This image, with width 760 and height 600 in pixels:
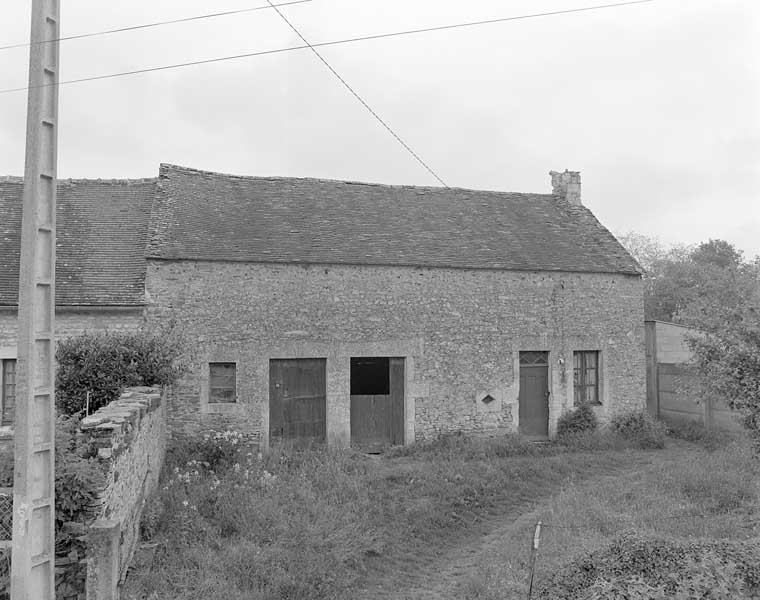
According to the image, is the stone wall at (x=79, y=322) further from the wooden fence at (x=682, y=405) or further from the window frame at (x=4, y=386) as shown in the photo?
the wooden fence at (x=682, y=405)

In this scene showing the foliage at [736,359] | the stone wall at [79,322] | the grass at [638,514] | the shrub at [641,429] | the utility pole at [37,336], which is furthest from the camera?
the shrub at [641,429]

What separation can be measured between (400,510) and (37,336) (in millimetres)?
6875

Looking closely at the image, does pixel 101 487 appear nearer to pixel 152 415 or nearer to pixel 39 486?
pixel 39 486

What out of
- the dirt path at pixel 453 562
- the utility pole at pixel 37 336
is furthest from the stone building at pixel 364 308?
the utility pole at pixel 37 336

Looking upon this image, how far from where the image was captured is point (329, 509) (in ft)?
31.2

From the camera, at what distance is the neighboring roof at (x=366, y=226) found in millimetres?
14539

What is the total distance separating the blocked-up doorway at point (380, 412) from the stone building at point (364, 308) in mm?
34

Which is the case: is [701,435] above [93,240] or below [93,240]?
below

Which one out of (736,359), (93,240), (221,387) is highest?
(93,240)

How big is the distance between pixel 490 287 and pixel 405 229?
2688 millimetres

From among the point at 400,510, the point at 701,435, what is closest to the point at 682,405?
the point at 701,435

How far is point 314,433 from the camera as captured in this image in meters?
14.1

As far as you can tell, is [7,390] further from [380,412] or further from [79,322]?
[380,412]

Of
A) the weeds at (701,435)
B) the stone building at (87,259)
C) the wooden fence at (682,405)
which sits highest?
the stone building at (87,259)
